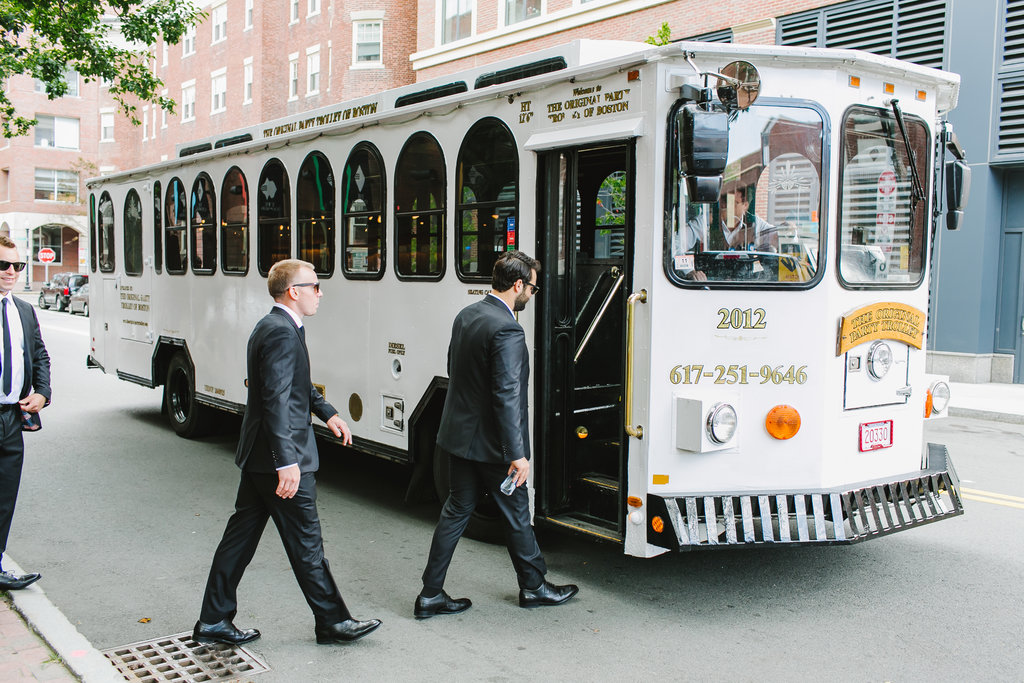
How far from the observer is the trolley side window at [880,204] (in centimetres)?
506

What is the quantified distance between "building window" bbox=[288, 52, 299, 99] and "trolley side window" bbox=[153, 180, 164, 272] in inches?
1136

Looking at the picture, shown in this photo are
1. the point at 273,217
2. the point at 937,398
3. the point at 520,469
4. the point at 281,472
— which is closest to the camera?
the point at 281,472

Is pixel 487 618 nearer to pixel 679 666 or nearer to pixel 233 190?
pixel 679 666

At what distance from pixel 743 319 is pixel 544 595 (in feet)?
6.04

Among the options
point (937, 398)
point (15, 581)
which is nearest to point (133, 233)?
point (15, 581)

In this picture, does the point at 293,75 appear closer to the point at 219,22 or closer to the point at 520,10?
the point at 219,22

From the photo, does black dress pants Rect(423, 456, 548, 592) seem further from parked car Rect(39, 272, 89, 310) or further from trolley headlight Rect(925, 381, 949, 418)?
parked car Rect(39, 272, 89, 310)

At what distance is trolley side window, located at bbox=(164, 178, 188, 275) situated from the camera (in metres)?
10.0

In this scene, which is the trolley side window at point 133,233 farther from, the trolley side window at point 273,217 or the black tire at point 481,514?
the black tire at point 481,514

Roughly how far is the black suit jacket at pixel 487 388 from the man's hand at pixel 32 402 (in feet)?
7.42

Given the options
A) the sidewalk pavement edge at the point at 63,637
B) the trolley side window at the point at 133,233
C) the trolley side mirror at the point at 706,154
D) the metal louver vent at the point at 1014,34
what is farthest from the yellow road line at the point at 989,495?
the metal louver vent at the point at 1014,34

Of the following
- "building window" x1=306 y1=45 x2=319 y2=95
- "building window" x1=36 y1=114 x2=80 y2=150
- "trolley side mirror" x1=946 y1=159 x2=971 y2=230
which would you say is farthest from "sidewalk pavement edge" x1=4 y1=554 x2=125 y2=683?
"building window" x1=36 y1=114 x2=80 y2=150

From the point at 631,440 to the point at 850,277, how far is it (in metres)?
1.52

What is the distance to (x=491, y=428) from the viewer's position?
4824 millimetres
